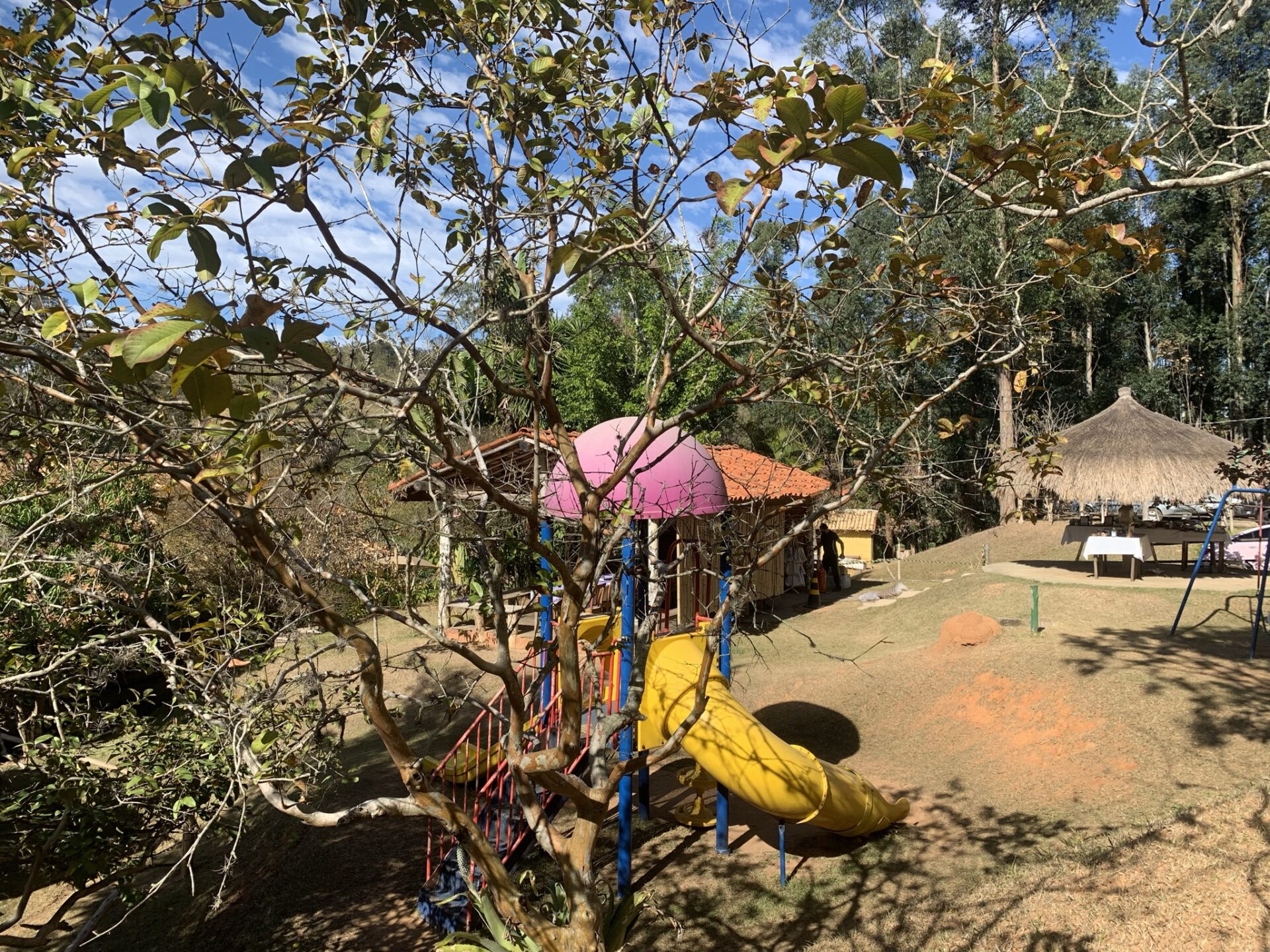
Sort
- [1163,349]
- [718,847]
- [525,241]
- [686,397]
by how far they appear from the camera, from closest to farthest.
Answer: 1. [525,241]
2. [718,847]
3. [686,397]
4. [1163,349]

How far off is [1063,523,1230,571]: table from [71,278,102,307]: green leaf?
15.9 m

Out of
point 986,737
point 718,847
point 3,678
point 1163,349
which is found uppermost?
point 1163,349

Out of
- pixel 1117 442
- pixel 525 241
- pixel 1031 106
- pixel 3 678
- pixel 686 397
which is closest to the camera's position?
pixel 3 678

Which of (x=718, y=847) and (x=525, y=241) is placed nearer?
(x=525, y=241)

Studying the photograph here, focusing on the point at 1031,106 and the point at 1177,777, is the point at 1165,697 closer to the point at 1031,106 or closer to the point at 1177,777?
the point at 1177,777

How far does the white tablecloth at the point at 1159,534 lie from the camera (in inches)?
604

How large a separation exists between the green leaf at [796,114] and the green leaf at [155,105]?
121 cm

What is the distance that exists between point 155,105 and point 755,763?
6.23 metres

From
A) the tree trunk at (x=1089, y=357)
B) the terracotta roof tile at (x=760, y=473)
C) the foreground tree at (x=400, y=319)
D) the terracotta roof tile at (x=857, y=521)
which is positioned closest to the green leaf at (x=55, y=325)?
the foreground tree at (x=400, y=319)

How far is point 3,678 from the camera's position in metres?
3.19

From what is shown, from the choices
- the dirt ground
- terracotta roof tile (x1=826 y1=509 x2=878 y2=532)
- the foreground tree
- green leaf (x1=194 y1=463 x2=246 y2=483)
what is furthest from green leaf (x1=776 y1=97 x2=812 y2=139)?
terracotta roof tile (x1=826 y1=509 x2=878 y2=532)

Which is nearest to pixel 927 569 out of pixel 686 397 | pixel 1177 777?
pixel 686 397

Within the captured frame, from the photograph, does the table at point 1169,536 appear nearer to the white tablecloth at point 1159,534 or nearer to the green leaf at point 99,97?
the white tablecloth at point 1159,534

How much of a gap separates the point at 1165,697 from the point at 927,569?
42.1 feet
